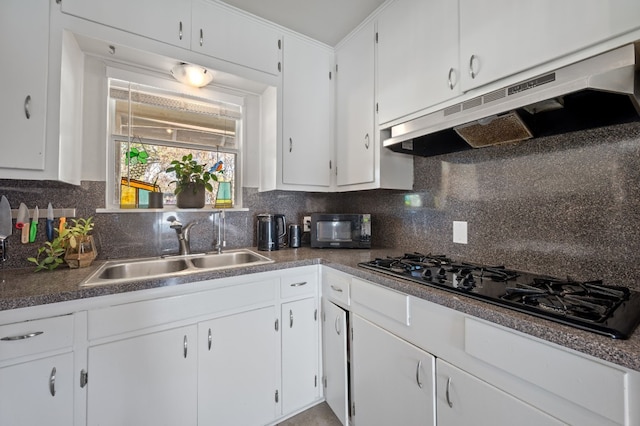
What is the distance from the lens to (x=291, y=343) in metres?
1.58

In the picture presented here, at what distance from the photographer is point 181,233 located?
1.79 m

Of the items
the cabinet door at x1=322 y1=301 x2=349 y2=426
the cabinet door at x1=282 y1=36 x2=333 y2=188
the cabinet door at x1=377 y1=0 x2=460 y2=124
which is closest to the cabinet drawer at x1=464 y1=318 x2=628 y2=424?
the cabinet door at x1=322 y1=301 x2=349 y2=426

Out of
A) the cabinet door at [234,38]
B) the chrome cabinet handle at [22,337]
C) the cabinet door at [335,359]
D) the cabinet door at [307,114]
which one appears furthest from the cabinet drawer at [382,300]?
the cabinet door at [234,38]

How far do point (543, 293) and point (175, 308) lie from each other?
4.87 feet

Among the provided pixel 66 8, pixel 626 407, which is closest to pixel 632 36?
pixel 626 407

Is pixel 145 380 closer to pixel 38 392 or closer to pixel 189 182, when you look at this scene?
pixel 38 392

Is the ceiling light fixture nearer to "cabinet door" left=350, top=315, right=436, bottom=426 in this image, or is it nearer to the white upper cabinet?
the white upper cabinet

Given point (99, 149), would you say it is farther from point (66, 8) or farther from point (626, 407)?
point (626, 407)

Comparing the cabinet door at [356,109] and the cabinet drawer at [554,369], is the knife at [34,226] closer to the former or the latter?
the cabinet door at [356,109]

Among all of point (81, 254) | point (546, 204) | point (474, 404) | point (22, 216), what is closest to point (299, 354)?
point (474, 404)

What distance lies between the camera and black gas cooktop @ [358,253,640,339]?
0.71 metres

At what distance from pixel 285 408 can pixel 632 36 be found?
7.09 ft

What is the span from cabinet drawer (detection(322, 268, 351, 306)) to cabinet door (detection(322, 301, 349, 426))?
0.06 m

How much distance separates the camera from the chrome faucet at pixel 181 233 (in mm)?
1767
